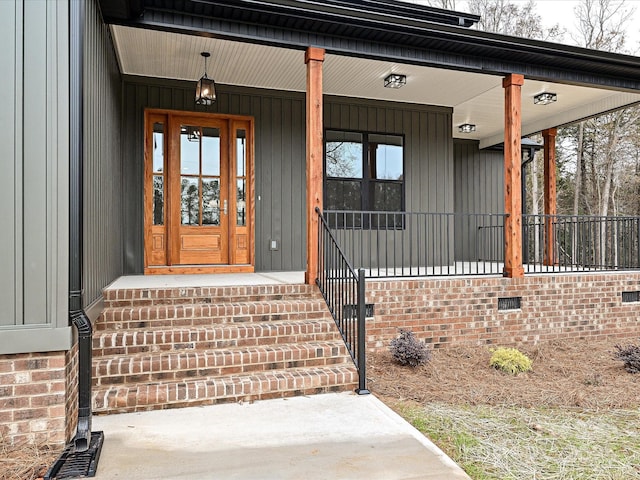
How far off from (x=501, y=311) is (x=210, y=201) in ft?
13.5

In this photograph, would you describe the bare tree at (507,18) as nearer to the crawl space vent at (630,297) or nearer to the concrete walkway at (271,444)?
the crawl space vent at (630,297)

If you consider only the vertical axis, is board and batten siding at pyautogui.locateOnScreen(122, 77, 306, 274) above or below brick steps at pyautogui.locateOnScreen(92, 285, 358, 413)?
above

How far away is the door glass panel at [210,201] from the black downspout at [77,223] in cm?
353

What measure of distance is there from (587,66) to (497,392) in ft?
14.8

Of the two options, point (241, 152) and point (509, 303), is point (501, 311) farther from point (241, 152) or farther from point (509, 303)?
point (241, 152)

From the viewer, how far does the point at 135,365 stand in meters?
3.45

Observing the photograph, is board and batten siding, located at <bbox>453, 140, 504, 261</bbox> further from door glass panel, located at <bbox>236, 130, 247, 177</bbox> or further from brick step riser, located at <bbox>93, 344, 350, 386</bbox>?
brick step riser, located at <bbox>93, 344, 350, 386</bbox>

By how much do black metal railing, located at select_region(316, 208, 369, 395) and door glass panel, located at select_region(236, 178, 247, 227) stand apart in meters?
2.03

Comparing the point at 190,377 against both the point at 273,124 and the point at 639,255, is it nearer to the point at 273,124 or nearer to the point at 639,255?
the point at 273,124

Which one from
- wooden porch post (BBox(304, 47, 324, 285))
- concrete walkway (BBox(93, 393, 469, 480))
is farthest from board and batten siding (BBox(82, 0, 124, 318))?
wooden porch post (BBox(304, 47, 324, 285))

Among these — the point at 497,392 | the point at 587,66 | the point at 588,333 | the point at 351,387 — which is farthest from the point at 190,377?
the point at 587,66

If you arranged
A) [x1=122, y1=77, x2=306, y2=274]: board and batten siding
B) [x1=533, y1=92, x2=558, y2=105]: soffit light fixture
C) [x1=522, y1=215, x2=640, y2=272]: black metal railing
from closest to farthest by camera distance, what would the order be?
[x1=122, y1=77, x2=306, y2=274]: board and batten siding, [x1=522, y1=215, x2=640, y2=272]: black metal railing, [x1=533, y1=92, x2=558, y2=105]: soffit light fixture

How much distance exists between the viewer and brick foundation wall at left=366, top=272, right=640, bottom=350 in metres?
5.25

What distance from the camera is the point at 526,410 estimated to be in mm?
3549
